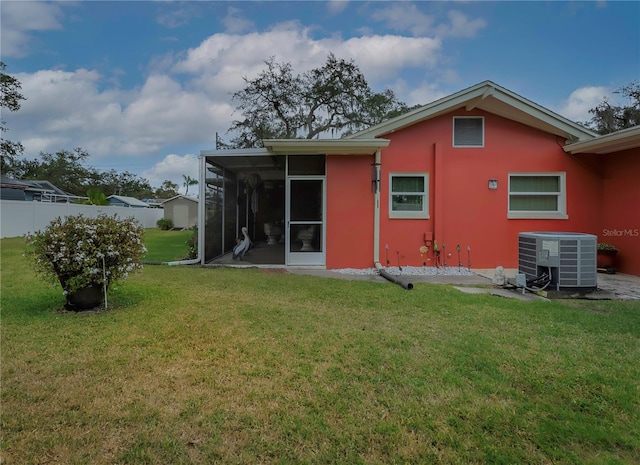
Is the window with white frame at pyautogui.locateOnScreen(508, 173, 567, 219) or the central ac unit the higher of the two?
the window with white frame at pyautogui.locateOnScreen(508, 173, 567, 219)

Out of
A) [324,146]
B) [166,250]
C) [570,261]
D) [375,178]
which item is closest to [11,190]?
[166,250]

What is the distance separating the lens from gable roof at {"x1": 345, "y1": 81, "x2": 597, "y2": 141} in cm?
816

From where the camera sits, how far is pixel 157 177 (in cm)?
5800

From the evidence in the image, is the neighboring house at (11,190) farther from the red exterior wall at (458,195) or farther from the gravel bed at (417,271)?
the gravel bed at (417,271)

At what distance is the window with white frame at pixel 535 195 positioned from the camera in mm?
8797

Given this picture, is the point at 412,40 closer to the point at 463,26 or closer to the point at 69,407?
the point at 463,26

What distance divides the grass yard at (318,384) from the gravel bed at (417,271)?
3.17 metres

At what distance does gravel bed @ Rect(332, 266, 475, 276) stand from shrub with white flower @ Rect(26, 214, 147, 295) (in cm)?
488

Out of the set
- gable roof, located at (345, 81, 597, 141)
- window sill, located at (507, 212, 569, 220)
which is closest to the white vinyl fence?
gable roof, located at (345, 81, 597, 141)

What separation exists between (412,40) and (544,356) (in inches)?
476

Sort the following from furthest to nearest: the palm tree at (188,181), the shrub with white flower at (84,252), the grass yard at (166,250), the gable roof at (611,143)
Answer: the palm tree at (188,181) → the grass yard at (166,250) → the gable roof at (611,143) → the shrub with white flower at (84,252)

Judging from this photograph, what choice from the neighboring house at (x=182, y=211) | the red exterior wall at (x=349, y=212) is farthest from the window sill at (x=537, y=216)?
the neighboring house at (x=182, y=211)

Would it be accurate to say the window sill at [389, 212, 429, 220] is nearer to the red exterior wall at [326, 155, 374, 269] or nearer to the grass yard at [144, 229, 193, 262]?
the red exterior wall at [326, 155, 374, 269]

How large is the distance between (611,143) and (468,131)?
2.97 meters
